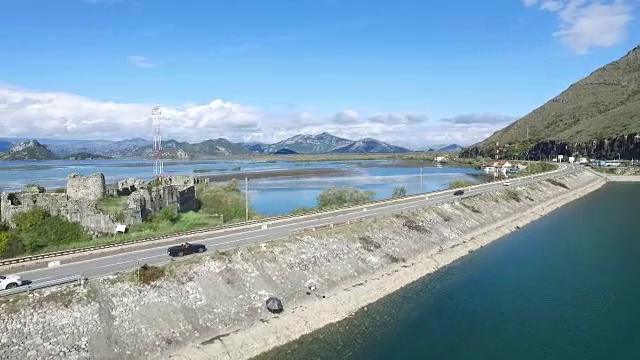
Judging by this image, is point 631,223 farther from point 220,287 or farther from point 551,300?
point 220,287

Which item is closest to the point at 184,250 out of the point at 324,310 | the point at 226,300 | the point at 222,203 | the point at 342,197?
the point at 226,300

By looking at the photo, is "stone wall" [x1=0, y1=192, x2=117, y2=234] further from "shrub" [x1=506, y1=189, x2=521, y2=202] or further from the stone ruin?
"shrub" [x1=506, y1=189, x2=521, y2=202]

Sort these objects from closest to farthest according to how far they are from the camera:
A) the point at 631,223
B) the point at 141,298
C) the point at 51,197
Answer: the point at 141,298 → the point at 51,197 → the point at 631,223

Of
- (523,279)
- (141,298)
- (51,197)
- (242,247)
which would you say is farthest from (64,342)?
(523,279)

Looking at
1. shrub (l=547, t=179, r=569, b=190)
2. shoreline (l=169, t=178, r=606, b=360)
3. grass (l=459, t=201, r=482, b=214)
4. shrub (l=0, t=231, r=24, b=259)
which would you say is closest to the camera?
shoreline (l=169, t=178, r=606, b=360)

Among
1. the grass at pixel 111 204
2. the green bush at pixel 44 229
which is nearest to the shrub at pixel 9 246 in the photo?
the green bush at pixel 44 229

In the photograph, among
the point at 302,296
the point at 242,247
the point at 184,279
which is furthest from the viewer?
the point at 242,247

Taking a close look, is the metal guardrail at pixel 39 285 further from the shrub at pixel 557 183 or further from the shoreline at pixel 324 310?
the shrub at pixel 557 183

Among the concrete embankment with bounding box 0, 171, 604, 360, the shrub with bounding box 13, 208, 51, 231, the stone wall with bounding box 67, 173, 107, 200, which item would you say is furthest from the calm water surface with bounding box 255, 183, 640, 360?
the stone wall with bounding box 67, 173, 107, 200
